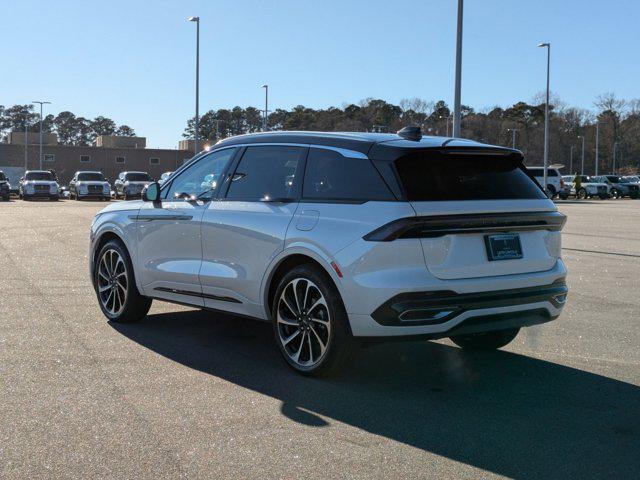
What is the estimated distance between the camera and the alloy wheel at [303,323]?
5703mm

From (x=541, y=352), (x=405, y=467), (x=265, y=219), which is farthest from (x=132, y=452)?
(x=541, y=352)

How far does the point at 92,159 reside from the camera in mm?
94375

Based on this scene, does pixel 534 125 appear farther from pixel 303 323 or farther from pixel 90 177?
pixel 303 323

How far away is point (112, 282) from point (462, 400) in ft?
13.4

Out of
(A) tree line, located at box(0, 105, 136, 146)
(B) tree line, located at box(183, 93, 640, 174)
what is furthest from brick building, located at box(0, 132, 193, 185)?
(A) tree line, located at box(0, 105, 136, 146)

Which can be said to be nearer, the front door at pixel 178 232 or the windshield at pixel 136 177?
the front door at pixel 178 232

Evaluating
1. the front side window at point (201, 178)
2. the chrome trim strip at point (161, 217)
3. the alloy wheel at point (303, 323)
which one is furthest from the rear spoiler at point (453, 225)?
the chrome trim strip at point (161, 217)

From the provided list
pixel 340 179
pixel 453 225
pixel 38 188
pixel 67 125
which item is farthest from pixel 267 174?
pixel 67 125

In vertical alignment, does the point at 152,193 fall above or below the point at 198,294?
above

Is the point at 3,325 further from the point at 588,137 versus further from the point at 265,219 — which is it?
the point at 588,137

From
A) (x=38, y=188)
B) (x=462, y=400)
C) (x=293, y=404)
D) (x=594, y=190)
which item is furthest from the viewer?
(x=594, y=190)

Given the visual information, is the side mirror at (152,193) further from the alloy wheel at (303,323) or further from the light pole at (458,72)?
the light pole at (458,72)

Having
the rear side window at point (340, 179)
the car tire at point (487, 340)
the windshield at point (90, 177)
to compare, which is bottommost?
the car tire at point (487, 340)

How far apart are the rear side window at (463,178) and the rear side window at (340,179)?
197 mm
